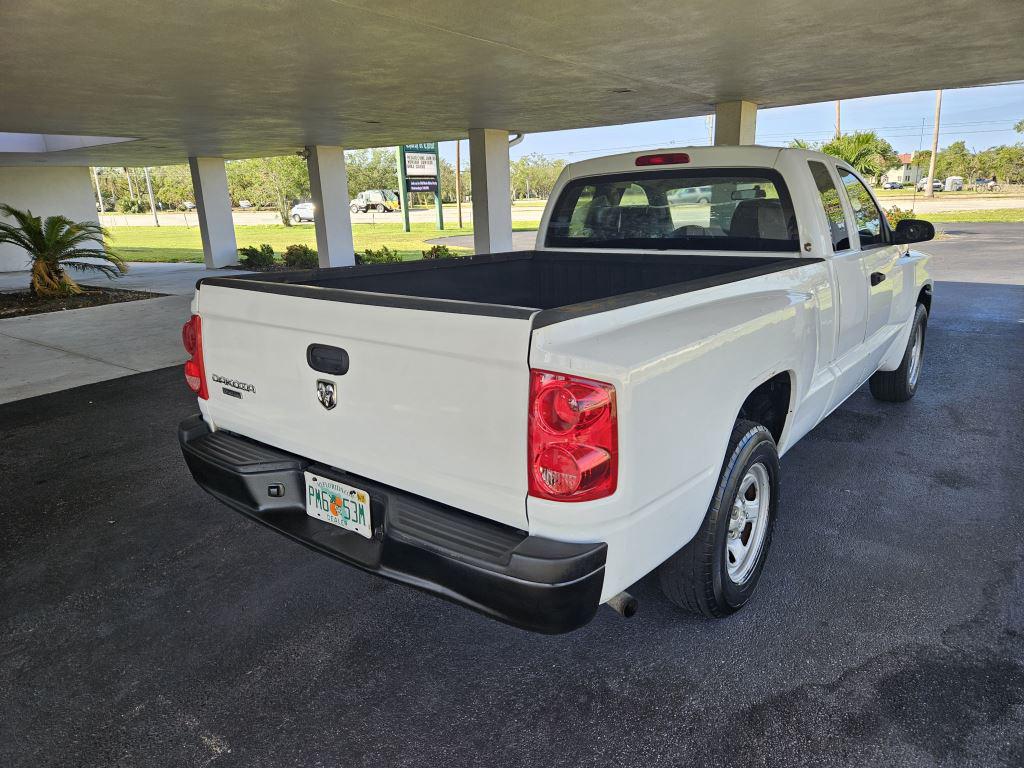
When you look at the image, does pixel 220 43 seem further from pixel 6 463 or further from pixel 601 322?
pixel 601 322

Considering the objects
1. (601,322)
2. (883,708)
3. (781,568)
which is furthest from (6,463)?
(883,708)

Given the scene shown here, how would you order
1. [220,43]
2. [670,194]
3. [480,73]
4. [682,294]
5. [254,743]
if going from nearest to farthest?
[254,743]
[682,294]
[670,194]
[220,43]
[480,73]

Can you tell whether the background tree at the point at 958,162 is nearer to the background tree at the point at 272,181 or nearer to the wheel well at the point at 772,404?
the background tree at the point at 272,181

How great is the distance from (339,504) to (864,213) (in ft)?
12.5

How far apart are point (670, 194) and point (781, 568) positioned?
7.47 ft

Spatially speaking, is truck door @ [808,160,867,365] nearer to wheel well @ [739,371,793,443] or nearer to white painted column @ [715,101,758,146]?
wheel well @ [739,371,793,443]

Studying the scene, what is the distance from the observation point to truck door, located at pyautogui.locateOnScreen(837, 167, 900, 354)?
4.12 m

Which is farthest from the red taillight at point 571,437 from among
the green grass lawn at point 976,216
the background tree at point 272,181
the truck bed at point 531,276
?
the background tree at point 272,181

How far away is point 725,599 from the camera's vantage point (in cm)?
278

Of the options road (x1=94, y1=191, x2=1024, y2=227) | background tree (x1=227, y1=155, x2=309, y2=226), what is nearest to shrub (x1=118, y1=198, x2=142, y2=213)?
road (x1=94, y1=191, x2=1024, y2=227)

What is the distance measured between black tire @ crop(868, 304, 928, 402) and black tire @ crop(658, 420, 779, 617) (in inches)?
129

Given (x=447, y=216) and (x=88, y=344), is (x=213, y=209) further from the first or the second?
(x=447, y=216)

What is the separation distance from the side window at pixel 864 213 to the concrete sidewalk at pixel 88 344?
7.14 meters

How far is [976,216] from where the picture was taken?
1214 inches
